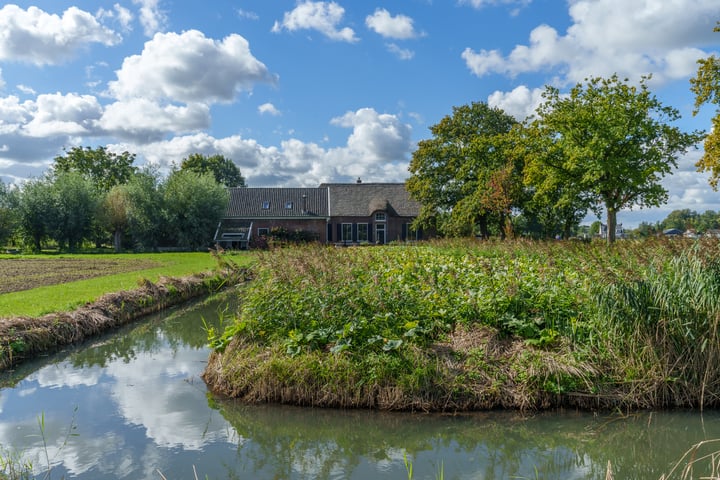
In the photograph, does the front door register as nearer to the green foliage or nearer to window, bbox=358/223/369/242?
window, bbox=358/223/369/242

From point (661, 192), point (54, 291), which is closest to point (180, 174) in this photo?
point (54, 291)

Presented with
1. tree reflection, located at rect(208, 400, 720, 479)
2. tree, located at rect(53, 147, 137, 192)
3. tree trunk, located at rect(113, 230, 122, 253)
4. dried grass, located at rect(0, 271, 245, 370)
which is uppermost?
tree, located at rect(53, 147, 137, 192)

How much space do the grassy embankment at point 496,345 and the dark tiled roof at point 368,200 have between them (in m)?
35.1

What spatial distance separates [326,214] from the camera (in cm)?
4319

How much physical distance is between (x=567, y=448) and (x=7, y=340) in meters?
8.58

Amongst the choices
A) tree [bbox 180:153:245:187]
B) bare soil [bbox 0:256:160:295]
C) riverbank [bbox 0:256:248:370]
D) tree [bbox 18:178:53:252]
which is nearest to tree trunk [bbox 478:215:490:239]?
riverbank [bbox 0:256:248:370]

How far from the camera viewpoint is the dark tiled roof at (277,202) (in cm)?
4284

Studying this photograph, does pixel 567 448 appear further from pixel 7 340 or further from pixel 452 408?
pixel 7 340

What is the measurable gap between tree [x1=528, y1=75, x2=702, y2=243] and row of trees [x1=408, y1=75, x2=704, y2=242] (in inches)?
1.7

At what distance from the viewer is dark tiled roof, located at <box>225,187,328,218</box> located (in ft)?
141

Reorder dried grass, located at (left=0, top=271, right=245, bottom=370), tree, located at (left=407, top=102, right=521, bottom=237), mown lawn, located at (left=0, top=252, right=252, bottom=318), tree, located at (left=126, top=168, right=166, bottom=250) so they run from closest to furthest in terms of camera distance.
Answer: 1. dried grass, located at (left=0, top=271, right=245, bottom=370)
2. mown lawn, located at (left=0, top=252, right=252, bottom=318)
3. tree, located at (left=407, top=102, right=521, bottom=237)
4. tree, located at (left=126, top=168, right=166, bottom=250)

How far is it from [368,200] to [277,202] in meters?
8.13

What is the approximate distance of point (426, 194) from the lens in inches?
1347

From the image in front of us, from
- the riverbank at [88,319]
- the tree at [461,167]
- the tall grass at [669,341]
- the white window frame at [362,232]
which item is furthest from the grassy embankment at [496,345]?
the white window frame at [362,232]
